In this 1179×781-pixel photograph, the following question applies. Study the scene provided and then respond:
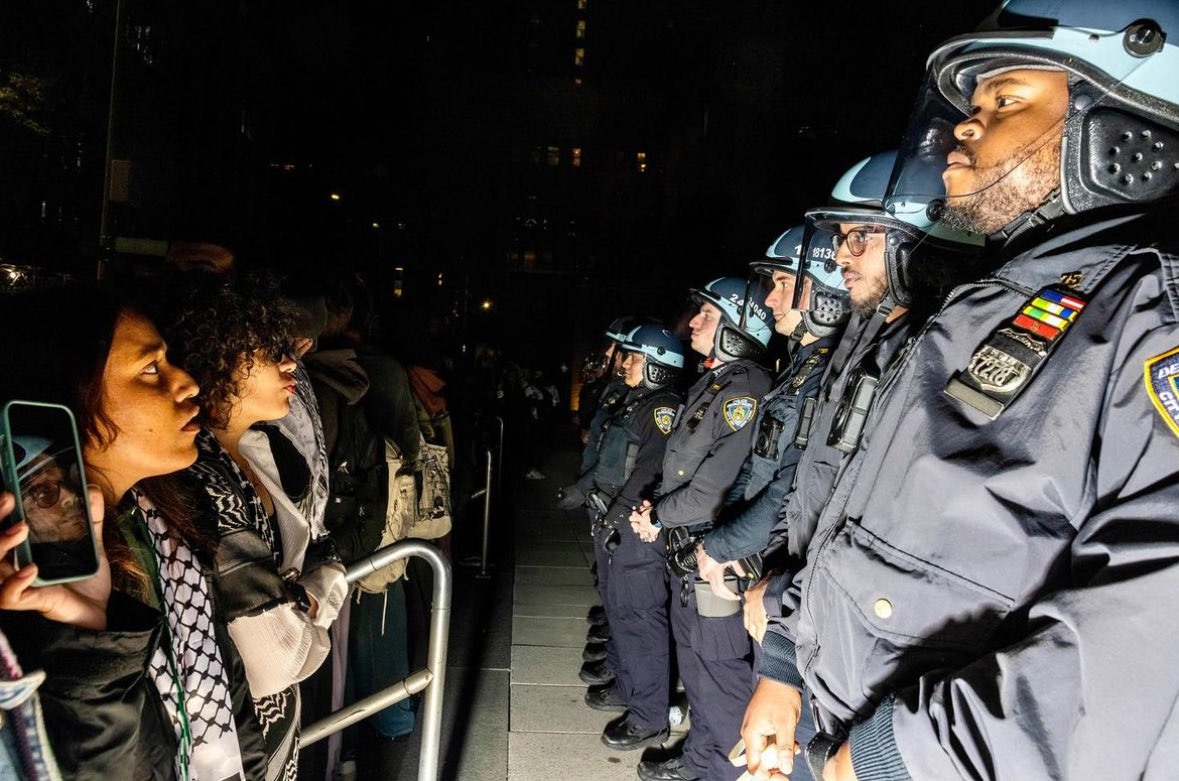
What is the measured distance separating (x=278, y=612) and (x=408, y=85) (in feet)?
63.6

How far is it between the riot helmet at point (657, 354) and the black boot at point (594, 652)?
2.15 m

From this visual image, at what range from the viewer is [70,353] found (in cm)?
140

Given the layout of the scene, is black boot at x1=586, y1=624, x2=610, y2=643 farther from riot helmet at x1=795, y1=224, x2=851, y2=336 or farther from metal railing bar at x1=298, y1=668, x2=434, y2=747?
metal railing bar at x1=298, y1=668, x2=434, y2=747

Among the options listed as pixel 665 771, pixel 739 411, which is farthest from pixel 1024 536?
pixel 665 771

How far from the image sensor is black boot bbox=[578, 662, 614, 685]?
5.23 m

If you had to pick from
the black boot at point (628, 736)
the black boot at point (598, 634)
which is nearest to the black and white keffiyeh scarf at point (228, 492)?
the black boot at point (628, 736)

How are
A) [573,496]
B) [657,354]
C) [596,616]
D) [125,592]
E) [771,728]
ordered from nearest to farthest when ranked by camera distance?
1. [125,592]
2. [771,728]
3. [657,354]
4. [573,496]
5. [596,616]

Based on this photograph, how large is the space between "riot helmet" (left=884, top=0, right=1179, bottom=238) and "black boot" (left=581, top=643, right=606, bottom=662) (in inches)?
178

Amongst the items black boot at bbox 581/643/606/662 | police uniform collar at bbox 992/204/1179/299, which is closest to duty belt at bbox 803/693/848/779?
police uniform collar at bbox 992/204/1179/299

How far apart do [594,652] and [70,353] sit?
4.88 meters

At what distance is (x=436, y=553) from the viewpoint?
2.46 m

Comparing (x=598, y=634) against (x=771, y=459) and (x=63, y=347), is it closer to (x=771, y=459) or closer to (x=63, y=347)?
(x=771, y=459)

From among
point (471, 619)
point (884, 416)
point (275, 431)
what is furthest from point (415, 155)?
point (884, 416)

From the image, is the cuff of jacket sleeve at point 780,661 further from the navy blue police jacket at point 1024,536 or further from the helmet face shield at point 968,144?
the helmet face shield at point 968,144
